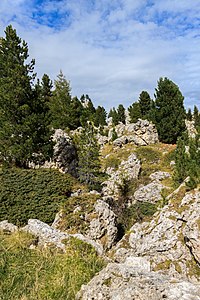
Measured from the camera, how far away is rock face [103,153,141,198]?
1925 cm

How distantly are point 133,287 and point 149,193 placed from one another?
52.8 ft

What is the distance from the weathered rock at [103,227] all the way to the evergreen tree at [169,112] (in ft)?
62.2

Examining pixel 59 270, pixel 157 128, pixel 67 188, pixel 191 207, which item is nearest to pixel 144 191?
pixel 67 188

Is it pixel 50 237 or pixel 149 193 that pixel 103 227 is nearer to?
pixel 50 237

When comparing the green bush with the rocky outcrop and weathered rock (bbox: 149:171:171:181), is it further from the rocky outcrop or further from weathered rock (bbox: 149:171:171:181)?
weathered rock (bbox: 149:171:171:181)

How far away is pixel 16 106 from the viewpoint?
17734mm

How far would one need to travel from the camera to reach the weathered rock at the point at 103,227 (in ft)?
39.4

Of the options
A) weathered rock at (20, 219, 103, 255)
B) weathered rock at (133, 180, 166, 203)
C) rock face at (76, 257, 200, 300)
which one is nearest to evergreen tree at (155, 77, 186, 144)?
weathered rock at (133, 180, 166, 203)

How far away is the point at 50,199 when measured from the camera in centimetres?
1366

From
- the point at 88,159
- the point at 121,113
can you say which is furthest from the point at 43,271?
the point at 121,113

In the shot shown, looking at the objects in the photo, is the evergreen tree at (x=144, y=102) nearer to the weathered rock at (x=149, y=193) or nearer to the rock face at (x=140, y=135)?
the rock face at (x=140, y=135)

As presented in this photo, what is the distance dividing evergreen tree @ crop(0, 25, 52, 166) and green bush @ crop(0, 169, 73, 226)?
3149 millimetres

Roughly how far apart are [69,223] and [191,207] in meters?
5.77

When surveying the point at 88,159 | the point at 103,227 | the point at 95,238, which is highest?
the point at 88,159
